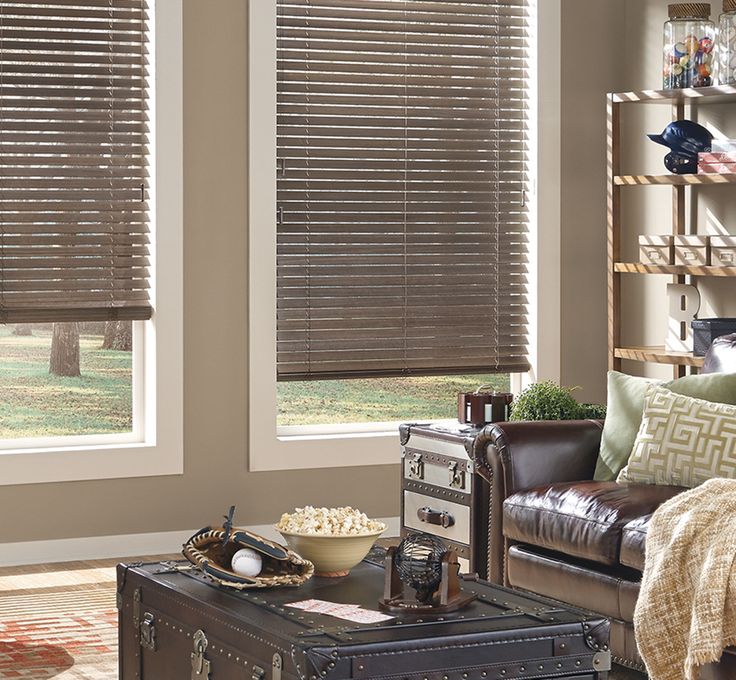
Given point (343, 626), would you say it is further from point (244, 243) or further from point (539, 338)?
point (539, 338)

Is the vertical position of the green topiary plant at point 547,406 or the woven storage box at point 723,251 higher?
the woven storage box at point 723,251

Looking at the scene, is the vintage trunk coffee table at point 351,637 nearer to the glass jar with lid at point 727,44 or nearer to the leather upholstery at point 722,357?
the leather upholstery at point 722,357

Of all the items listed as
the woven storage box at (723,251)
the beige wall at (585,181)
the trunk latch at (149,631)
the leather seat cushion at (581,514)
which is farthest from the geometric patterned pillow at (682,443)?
the beige wall at (585,181)

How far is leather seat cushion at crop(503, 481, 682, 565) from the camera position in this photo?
348 cm

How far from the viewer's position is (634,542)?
133 inches

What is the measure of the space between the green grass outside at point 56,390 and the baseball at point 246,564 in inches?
109

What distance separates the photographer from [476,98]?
5703mm

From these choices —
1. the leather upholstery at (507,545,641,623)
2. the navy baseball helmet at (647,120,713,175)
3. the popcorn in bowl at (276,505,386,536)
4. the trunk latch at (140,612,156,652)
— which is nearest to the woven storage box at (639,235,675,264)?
the navy baseball helmet at (647,120,713,175)

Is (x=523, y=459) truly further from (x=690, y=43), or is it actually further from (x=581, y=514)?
(x=690, y=43)

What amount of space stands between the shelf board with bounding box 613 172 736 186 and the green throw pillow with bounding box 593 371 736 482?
1202mm

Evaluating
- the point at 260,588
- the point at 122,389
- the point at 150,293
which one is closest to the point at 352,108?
the point at 150,293

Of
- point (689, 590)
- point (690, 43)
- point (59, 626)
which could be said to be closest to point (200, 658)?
point (689, 590)

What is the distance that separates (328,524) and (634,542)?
0.91 meters

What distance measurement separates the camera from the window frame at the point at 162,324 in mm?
5121
